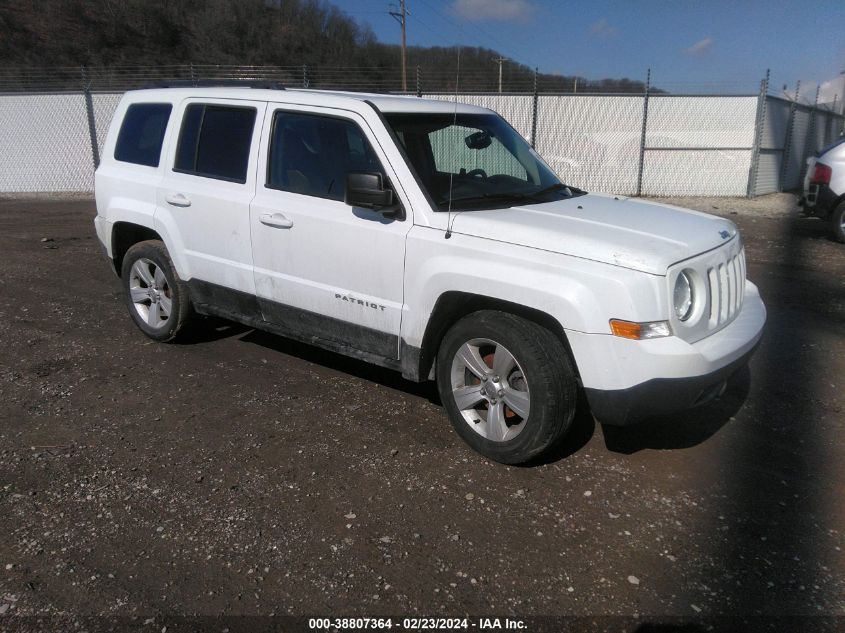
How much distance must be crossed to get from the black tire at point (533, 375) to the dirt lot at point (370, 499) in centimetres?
20

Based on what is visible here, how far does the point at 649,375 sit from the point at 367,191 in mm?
1772

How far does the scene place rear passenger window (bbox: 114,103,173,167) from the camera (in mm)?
5336

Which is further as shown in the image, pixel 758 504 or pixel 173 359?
pixel 173 359

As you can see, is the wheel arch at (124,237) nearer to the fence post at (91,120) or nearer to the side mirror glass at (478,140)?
the side mirror glass at (478,140)

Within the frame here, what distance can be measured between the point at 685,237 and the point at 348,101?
2167 mm

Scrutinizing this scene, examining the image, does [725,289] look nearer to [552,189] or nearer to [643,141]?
[552,189]

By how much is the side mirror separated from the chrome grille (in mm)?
1789

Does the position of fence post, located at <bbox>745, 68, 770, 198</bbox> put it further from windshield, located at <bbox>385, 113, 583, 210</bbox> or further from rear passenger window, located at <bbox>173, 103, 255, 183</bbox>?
rear passenger window, located at <bbox>173, 103, 255, 183</bbox>

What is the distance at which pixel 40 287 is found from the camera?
7.63 m

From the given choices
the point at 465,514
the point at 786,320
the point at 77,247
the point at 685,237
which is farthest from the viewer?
the point at 77,247

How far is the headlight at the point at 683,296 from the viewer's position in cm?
336

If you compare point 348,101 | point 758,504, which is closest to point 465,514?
point 758,504

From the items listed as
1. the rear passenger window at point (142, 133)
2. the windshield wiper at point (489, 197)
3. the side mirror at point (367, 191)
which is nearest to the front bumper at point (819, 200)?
the windshield wiper at point (489, 197)

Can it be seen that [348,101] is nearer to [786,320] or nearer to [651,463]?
[651,463]
